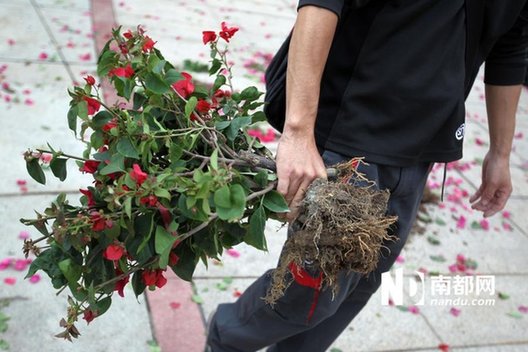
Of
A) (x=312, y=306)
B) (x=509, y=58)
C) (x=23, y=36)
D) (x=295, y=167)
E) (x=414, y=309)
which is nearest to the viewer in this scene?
(x=295, y=167)

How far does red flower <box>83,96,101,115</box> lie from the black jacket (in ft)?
1.83

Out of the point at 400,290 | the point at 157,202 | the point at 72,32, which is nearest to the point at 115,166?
the point at 157,202

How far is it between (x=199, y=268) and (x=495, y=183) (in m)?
1.49

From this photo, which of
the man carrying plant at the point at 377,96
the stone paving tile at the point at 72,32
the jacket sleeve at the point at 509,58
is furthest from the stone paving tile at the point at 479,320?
the stone paving tile at the point at 72,32

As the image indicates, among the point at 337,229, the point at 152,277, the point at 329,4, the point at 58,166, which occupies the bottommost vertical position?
the point at 152,277

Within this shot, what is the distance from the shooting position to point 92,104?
61.9 inches

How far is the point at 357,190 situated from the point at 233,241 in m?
0.35

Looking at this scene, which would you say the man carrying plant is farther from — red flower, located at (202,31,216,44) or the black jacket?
red flower, located at (202,31,216,44)

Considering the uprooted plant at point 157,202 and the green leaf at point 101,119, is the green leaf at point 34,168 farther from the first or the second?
the green leaf at point 101,119

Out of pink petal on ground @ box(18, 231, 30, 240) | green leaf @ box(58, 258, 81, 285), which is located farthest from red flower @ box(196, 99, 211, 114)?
pink petal on ground @ box(18, 231, 30, 240)

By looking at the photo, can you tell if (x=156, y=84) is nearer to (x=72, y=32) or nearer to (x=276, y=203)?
(x=276, y=203)

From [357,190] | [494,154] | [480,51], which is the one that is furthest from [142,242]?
[494,154]

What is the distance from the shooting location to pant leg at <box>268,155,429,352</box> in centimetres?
192

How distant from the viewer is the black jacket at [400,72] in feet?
5.52
